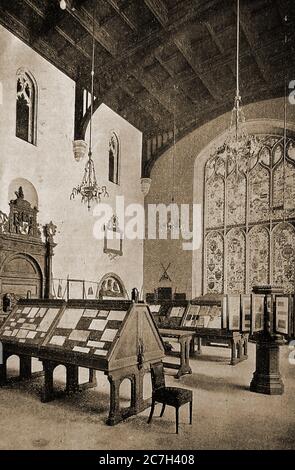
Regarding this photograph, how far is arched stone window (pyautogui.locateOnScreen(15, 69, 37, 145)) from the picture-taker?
9711 mm

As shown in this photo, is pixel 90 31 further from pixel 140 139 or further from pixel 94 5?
pixel 140 139

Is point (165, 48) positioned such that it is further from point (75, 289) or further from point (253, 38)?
point (75, 289)

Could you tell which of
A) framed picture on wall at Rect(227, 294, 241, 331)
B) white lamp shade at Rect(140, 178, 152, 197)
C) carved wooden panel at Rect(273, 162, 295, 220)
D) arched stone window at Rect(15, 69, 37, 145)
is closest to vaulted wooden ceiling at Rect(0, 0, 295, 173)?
arched stone window at Rect(15, 69, 37, 145)

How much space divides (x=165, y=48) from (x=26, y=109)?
4.10 meters

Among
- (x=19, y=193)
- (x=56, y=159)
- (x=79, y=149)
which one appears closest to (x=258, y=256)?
(x=79, y=149)

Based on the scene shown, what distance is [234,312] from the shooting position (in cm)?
567

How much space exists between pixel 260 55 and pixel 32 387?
1016cm

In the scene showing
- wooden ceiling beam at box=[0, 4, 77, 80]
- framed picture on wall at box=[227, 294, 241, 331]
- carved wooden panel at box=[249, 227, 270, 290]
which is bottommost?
framed picture on wall at box=[227, 294, 241, 331]

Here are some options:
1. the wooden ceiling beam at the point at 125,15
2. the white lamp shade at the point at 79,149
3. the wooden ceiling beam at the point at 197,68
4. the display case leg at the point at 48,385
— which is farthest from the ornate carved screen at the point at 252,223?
the display case leg at the point at 48,385

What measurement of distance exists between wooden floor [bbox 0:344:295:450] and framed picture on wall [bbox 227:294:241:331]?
2.80ft

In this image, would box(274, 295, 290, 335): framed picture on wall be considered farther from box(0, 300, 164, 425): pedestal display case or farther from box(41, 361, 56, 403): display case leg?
box(41, 361, 56, 403): display case leg

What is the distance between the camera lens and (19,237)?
348 inches

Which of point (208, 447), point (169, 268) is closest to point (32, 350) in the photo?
point (208, 447)

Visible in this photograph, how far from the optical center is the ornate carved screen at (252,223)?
40.4 feet
